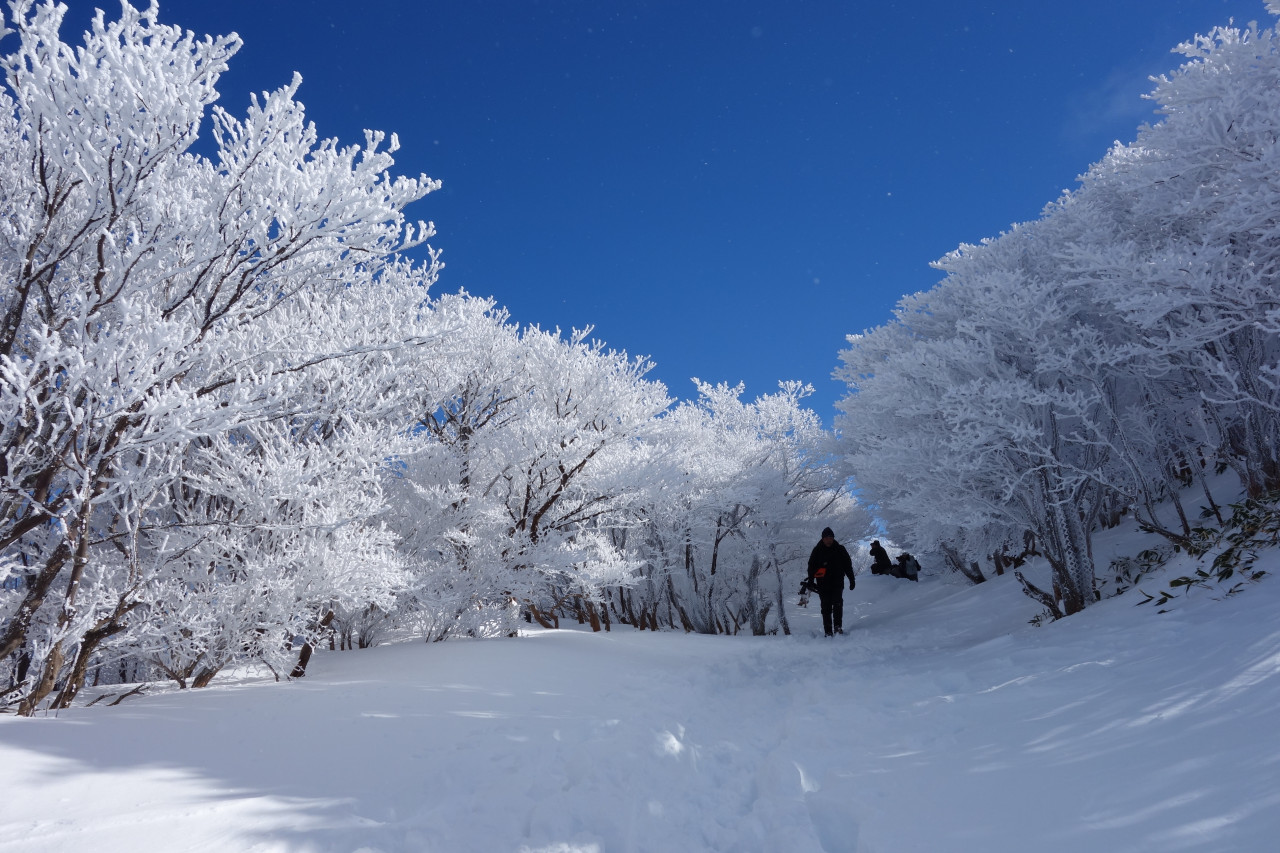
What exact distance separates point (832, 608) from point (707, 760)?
25.6 ft

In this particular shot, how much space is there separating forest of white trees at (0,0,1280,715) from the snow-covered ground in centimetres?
129

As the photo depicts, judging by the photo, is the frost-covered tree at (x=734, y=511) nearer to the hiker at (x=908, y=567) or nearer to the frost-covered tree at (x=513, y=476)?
the frost-covered tree at (x=513, y=476)

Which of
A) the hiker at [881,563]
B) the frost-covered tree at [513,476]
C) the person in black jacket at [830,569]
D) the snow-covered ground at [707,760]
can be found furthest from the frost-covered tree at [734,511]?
the snow-covered ground at [707,760]

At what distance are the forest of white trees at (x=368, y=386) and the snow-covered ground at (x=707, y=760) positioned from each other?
1.29 m

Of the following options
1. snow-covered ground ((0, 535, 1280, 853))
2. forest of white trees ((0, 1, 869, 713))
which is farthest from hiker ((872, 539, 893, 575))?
snow-covered ground ((0, 535, 1280, 853))

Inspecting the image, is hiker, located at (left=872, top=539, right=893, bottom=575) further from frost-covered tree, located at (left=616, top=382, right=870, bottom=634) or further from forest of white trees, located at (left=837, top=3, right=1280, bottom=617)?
forest of white trees, located at (left=837, top=3, right=1280, bottom=617)

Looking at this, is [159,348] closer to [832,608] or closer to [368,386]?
[368,386]

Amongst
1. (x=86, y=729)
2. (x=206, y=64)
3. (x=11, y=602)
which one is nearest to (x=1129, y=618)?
(x=86, y=729)

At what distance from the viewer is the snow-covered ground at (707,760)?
95.2 inches

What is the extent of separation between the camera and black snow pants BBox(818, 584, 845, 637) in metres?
10.4

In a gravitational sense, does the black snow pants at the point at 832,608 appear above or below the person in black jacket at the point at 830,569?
below

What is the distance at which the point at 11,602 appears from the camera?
493cm

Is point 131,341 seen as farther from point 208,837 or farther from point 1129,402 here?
point 1129,402

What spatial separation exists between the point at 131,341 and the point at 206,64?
230 cm
